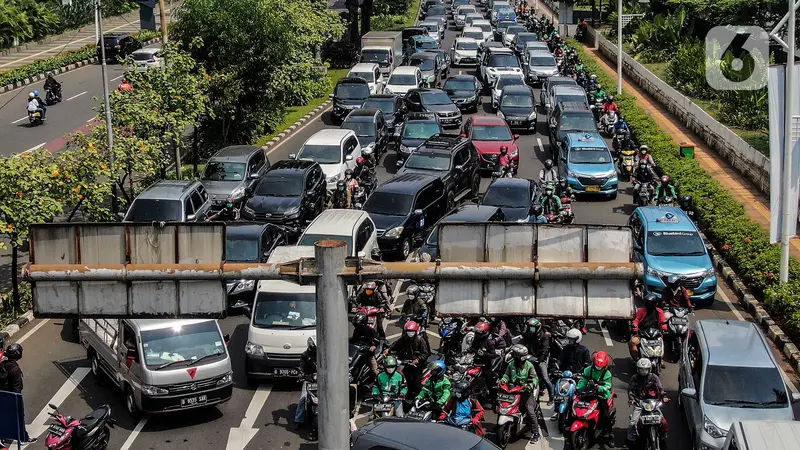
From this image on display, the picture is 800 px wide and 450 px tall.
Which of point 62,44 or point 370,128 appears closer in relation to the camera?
point 370,128

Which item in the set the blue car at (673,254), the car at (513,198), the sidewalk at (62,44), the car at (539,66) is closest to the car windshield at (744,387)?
the blue car at (673,254)

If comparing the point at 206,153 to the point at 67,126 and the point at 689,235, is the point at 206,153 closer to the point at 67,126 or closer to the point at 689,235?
the point at 67,126

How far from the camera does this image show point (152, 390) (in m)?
15.0

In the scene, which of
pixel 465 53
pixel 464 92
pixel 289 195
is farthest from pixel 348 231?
pixel 465 53

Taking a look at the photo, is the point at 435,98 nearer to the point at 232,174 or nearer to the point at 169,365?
the point at 232,174

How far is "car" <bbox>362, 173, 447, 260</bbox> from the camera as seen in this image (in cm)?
2297

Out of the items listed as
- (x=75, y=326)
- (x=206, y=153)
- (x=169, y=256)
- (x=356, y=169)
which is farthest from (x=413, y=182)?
(x=169, y=256)

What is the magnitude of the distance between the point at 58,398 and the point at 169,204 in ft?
23.7

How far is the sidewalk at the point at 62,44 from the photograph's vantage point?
5655 centimetres

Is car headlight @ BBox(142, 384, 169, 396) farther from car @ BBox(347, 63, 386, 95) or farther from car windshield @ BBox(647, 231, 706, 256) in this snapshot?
car @ BBox(347, 63, 386, 95)

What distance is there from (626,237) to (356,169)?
65.5ft

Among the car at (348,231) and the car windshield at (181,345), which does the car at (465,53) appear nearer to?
the car at (348,231)

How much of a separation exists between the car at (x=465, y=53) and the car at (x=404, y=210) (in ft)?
A: 94.9

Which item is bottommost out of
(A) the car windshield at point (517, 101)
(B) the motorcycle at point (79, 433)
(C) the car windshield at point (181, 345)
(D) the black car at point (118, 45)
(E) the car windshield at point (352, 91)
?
(B) the motorcycle at point (79, 433)
